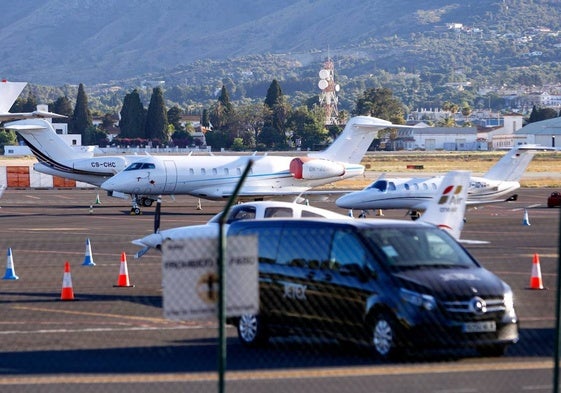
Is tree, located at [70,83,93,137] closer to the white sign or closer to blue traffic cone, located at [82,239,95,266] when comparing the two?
blue traffic cone, located at [82,239,95,266]

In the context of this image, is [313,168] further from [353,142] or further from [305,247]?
[305,247]

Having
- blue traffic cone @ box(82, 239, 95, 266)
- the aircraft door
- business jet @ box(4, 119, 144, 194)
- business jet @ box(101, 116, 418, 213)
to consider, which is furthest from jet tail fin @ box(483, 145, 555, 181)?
blue traffic cone @ box(82, 239, 95, 266)

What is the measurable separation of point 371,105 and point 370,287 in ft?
541

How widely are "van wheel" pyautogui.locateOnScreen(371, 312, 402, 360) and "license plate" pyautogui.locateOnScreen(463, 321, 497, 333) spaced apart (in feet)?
2.62

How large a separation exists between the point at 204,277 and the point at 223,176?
127 ft

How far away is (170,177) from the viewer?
46.4 m

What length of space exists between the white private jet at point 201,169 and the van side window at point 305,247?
30.7 m

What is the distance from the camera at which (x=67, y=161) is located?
2104 inches

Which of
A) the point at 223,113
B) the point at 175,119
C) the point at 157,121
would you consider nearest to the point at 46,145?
the point at 157,121

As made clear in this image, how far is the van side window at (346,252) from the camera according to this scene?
1425 cm

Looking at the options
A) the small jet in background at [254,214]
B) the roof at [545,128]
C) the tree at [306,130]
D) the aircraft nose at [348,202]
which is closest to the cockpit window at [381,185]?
the aircraft nose at [348,202]

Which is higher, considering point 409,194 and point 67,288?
point 409,194

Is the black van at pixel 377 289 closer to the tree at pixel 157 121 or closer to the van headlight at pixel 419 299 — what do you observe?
the van headlight at pixel 419 299

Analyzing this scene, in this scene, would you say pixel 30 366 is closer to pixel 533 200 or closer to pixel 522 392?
pixel 522 392
